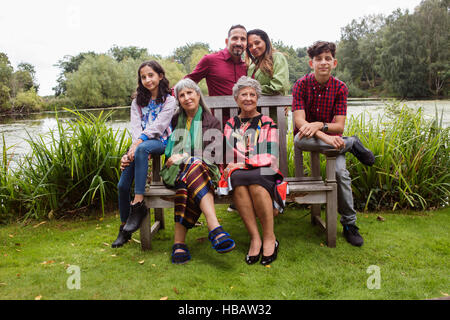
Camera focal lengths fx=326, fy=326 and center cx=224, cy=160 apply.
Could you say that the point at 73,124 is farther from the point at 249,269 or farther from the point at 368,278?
the point at 368,278

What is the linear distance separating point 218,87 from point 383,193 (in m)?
2.08

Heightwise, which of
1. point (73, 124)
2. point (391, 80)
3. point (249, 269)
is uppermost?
point (391, 80)

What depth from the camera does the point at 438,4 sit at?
29297 millimetres

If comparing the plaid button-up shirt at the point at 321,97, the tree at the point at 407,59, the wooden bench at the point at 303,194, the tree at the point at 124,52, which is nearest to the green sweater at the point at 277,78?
the wooden bench at the point at 303,194

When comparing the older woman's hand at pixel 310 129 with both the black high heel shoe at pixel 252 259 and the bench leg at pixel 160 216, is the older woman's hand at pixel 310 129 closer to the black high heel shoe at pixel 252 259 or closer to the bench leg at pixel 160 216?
the black high heel shoe at pixel 252 259

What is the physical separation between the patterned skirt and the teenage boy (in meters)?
0.89

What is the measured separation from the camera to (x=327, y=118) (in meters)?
2.79

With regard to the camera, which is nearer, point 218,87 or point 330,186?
point 330,186

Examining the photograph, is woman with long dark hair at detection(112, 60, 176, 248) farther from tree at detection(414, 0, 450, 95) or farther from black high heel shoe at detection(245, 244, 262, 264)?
tree at detection(414, 0, 450, 95)

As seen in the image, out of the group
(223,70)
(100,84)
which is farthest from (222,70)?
(100,84)

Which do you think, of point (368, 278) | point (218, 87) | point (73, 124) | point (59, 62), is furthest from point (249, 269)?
point (59, 62)

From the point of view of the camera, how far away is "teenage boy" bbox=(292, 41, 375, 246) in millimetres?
2623

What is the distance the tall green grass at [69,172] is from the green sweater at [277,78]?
1684 mm

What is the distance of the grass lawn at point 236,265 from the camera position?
1.99 m
